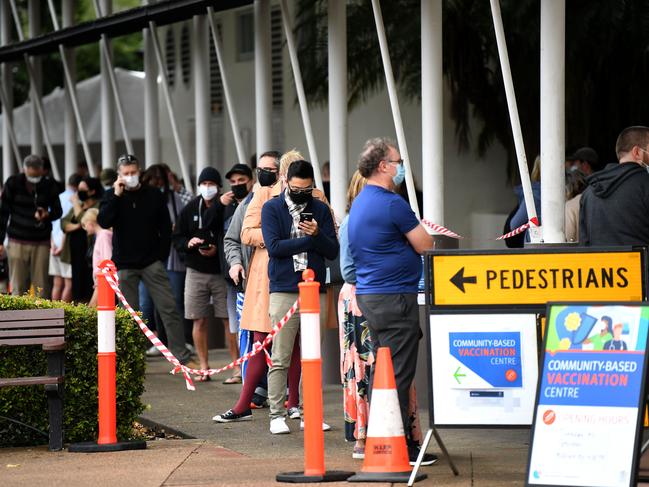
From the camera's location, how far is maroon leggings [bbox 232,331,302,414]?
10.6m

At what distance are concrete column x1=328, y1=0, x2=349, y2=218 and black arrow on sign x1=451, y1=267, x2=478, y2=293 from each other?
517 centimetres

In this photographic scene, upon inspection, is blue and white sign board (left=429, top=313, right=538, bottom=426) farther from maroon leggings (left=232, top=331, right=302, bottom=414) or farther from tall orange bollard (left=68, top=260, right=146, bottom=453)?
maroon leggings (left=232, top=331, right=302, bottom=414)

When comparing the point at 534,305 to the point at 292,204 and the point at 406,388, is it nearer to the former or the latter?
the point at 406,388

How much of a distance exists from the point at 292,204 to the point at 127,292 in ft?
14.2

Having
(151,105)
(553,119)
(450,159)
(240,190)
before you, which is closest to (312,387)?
(553,119)

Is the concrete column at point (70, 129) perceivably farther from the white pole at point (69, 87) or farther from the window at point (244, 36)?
the window at point (244, 36)

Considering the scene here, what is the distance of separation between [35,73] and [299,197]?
1223cm

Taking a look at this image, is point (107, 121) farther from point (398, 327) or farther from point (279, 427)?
point (398, 327)

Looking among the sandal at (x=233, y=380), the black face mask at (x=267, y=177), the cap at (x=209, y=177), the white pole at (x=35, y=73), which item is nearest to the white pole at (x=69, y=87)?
the white pole at (x=35, y=73)

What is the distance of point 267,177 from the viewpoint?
1093 cm

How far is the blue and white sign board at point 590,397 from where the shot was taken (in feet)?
23.9

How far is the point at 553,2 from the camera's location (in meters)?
10.7

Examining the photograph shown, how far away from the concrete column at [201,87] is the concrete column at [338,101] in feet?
10.7

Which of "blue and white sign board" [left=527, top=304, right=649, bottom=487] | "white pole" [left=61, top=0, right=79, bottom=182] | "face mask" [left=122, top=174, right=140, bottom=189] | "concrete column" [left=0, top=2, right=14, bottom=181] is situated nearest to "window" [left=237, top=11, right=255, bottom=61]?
"white pole" [left=61, top=0, right=79, bottom=182]
